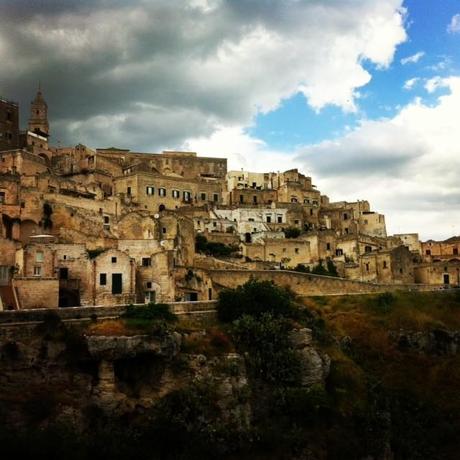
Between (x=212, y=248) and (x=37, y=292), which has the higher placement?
(x=212, y=248)

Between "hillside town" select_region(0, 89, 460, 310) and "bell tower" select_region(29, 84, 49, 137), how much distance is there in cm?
12

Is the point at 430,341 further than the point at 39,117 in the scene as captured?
No

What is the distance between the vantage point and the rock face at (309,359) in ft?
125

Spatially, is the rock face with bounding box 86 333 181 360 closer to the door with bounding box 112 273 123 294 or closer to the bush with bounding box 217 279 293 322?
the bush with bounding box 217 279 293 322

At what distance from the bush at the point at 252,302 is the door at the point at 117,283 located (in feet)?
21.2

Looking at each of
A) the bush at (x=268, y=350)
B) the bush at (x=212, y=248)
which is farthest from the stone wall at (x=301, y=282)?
the bush at (x=212, y=248)

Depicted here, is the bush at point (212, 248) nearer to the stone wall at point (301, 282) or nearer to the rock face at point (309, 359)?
the stone wall at point (301, 282)

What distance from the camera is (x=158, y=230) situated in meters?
51.6

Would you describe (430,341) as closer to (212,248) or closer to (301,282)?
(301,282)

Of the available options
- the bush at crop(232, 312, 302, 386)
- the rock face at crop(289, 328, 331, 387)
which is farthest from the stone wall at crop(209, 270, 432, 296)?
the rock face at crop(289, 328, 331, 387)

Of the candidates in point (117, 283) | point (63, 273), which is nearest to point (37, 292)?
point (63, 273)

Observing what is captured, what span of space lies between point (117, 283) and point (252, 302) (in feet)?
29.1

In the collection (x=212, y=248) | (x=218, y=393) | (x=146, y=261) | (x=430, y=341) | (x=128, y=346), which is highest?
(x=212, y=248)

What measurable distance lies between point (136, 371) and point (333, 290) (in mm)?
19869
